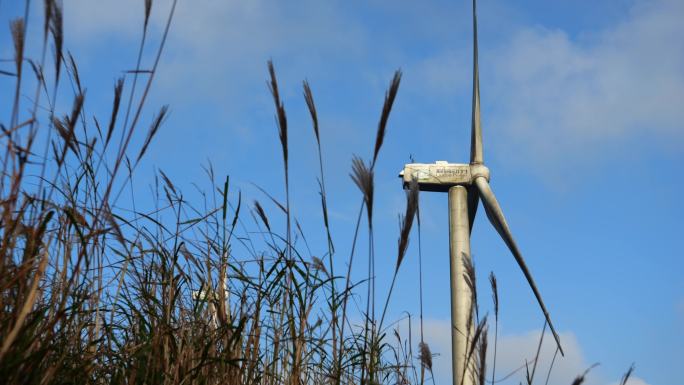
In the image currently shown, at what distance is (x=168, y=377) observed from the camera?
3.89 meters

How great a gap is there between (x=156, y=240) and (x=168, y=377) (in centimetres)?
120

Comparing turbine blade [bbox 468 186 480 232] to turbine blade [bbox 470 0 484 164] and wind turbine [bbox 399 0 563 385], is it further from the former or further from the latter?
turbine blade [bbox 470 0 484 164]

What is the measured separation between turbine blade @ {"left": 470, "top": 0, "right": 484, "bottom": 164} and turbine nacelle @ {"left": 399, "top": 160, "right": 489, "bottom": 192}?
0.79ft

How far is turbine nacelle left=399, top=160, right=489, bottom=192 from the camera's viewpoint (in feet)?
54.5

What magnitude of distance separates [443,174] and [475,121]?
6.50 ft

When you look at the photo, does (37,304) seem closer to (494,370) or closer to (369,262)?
(369,262)

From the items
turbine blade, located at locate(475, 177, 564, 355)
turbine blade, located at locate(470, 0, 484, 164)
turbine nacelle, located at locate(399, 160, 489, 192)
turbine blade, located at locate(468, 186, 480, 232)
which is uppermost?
turbine blade, located at locate(470, 0, 484, 164)

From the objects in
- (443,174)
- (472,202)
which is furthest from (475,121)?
(472,202)

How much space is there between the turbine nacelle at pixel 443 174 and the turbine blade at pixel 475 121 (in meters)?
0.24

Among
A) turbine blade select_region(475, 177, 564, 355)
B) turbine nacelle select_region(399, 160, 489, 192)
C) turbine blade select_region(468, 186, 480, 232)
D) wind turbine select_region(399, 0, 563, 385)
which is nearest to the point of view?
turbine blade select_region(475, 177, 564, 355)

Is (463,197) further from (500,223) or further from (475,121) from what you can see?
(500,223)

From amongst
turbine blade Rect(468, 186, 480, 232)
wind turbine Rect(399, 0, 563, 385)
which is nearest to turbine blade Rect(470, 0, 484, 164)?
wind turbine Rect(399, 0, 563, 385)

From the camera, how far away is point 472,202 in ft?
57.3

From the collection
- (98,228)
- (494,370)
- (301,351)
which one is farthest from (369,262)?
(98,228)
